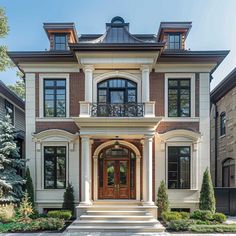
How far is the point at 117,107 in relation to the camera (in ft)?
44.7

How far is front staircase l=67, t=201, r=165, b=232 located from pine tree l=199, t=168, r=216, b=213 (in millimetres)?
2363

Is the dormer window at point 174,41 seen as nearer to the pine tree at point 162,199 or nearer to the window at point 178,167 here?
the window at point 178,167

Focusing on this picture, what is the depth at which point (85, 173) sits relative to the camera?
Result: 42.6 feet

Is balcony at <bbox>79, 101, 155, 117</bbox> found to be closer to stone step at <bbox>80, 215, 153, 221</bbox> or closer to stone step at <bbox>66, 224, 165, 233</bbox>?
stone step at <bbox>80, 215, 153, 221</bbox>

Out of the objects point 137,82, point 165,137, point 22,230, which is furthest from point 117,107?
point 22,230

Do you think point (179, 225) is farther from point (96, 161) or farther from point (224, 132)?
point (224, 132)

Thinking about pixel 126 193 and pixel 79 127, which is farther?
pixel 126 193

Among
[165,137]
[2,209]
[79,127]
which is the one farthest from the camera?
[165,137]

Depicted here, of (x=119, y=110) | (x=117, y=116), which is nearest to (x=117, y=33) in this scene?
(x=119, y=110)

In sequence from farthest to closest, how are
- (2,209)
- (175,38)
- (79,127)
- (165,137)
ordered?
(175,38), (165,137), (79,127), (2,209)

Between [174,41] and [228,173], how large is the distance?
8.59 metres

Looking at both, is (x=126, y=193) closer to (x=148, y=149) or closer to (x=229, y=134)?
(x=148, y=149)

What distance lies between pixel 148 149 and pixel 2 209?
6.95m

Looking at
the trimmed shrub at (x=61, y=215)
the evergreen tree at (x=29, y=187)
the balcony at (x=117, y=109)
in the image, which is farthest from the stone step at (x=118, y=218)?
the balcony at (x=117, y=109)
